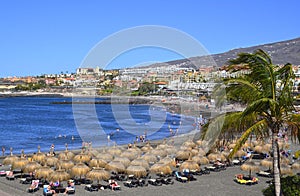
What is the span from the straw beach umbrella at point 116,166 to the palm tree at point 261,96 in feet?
30.1

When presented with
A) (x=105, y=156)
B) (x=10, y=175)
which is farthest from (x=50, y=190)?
(x=105, y=156)

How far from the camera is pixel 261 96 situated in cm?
1078

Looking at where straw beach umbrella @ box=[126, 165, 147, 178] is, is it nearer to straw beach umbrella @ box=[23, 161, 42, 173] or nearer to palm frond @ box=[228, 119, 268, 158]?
straw beach umbrella @ box=[23, 161, 42, 173]

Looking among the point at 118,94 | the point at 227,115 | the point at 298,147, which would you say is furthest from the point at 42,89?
the point at 227,115

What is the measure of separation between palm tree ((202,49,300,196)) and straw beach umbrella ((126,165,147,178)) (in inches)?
327

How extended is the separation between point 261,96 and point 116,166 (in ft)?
34.5

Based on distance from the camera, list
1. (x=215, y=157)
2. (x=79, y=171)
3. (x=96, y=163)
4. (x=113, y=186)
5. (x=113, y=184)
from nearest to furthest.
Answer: (x=113, y=186), (x=113, y=184), (x=79, y=171), (x=96, y=163), (x=215, y=157)

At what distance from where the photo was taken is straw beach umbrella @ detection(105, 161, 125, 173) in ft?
64.3

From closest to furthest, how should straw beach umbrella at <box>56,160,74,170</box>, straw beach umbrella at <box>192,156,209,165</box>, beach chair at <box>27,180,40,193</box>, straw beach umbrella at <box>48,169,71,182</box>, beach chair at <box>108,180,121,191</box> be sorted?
1. beach chair at <box>27,180,40,193</box>
2. beach chair at <box>108,180,121,191</box>
3. straw beach umbrella at <box>48,169,71,182</box>
4. straw beach umbrella at <box>56,160,74,170</box>
5. straw beach umbrella at <box>192,156,209,165</box>

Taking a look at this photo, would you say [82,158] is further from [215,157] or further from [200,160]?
[215,157]

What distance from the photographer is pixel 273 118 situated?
1081 centimetres

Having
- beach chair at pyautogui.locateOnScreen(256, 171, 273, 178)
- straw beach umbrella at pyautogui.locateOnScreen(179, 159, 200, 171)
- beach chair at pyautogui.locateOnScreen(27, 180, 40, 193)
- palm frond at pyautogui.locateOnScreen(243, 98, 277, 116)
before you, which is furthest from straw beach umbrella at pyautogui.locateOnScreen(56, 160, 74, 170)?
palm frond at pyautogui.locateOnScreen(243, 98, 277, 116)

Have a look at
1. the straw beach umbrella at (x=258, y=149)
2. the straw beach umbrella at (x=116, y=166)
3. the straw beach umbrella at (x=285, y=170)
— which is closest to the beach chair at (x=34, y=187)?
the straw beach umbrella at (x=116, y=166)

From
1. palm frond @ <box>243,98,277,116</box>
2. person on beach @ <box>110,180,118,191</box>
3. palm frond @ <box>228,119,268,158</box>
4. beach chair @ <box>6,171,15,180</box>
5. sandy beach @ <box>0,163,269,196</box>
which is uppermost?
palm frond @ <box>243,98,277,116</box>
